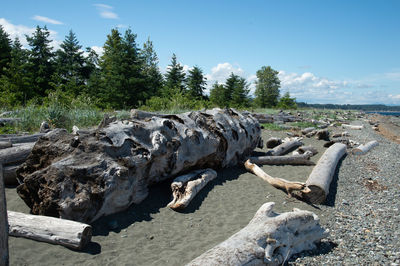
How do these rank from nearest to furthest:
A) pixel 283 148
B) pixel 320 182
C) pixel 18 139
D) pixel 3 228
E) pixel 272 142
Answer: pixel 3 228
pixel 320 182
pixel 18 139
pixel 283 148
pixel 272 142

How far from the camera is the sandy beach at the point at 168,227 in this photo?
3.06 metres

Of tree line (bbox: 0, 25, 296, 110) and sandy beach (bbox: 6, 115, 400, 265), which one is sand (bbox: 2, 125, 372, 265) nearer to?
sandy beach (bbox: 6, 115, 400, 265)

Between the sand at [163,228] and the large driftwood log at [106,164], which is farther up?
the large driftwood log at [106,164]

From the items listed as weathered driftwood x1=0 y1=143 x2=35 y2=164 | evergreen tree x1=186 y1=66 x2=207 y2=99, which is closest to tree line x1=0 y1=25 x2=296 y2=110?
evergreen tree x1=186 y1=66 x2=207 y2=99

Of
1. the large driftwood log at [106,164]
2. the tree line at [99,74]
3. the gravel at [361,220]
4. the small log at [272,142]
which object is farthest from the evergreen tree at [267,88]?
the large driftwood log at [106,164]

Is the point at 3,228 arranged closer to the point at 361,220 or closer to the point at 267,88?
the point at 361,220

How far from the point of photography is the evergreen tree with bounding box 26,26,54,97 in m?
28.1

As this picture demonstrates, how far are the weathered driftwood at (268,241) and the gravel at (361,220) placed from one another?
0.17 meters

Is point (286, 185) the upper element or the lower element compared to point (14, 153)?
lower

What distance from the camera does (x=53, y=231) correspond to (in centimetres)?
316

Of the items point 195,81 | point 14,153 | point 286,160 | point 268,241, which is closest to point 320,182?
point 286,160

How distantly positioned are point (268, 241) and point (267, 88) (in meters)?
52.0

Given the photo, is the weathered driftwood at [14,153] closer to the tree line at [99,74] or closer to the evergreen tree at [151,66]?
the tree line at [99,74]

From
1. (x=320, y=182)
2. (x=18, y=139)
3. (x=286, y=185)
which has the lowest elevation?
(x=286, y=185)
